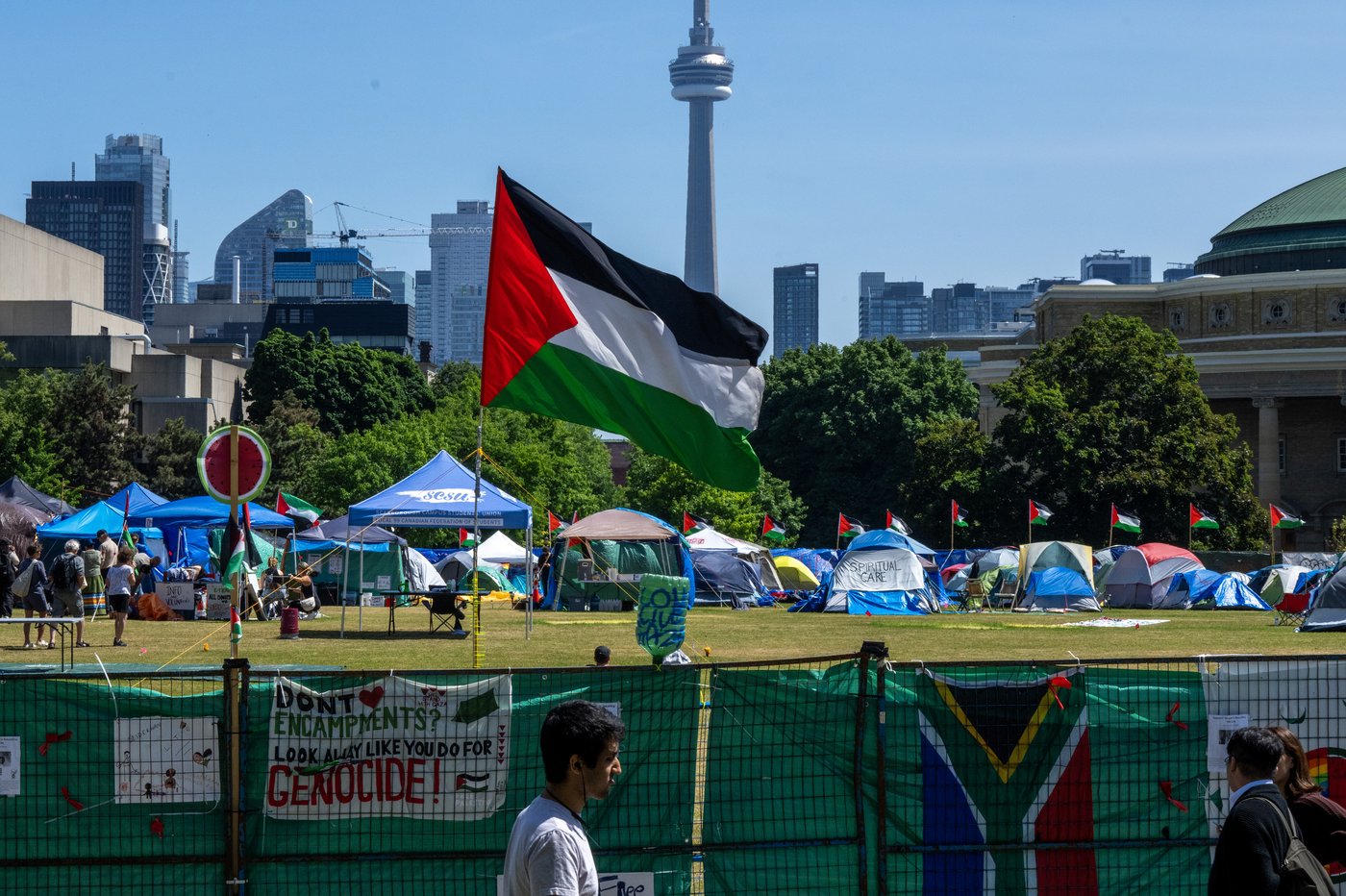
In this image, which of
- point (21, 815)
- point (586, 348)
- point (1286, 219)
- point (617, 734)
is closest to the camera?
point (617, 734)

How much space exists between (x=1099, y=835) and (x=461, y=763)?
11.4 ft

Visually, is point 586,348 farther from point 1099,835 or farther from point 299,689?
point 1099,835

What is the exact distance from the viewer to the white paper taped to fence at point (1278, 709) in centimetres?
952

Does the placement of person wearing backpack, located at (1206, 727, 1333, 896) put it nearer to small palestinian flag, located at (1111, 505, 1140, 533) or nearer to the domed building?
small palestinian flag, located at (1111, 505, 1140, 533)

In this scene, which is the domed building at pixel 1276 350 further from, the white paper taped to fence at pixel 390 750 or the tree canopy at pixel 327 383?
the white paper taped to fence at pixel 390 750

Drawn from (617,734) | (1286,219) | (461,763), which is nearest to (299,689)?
(461,763)

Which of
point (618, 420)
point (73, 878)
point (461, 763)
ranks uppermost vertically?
point (618, 420)

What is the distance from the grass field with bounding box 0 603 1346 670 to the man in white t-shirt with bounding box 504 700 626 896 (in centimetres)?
1596

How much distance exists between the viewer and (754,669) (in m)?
9.52

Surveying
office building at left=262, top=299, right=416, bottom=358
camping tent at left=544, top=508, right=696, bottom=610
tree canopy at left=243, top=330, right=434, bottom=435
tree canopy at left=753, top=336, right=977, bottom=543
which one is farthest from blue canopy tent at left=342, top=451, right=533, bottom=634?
office building at left=262, top=299, right=416, bottom=358

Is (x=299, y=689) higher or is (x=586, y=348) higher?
(x=586, y=348)

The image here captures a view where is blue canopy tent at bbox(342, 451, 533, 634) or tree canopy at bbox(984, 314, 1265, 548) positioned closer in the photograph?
blue canopy tent at bbox(342, 451, 533, 634)

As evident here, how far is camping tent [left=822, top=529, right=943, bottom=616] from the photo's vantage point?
146 ft

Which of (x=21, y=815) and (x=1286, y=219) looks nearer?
(x=21, y=815)
